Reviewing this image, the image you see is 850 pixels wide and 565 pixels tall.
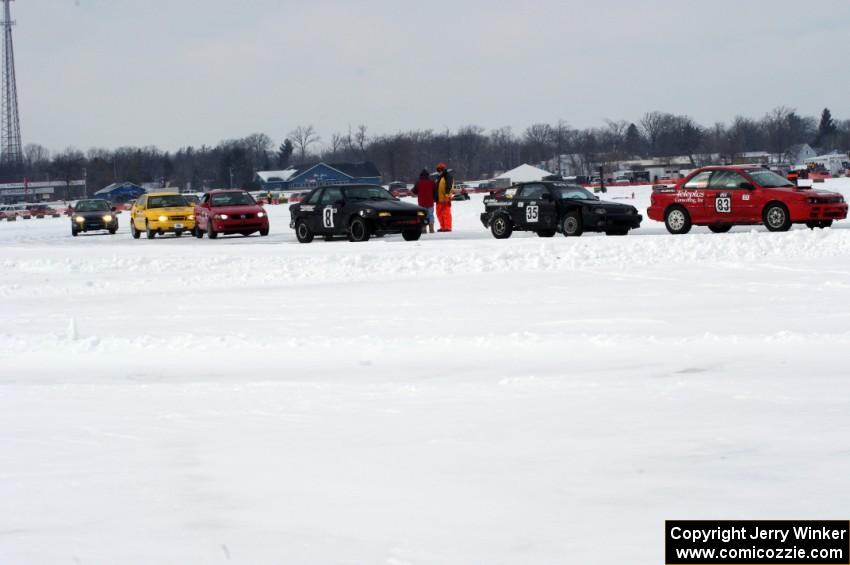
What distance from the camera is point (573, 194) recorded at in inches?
958

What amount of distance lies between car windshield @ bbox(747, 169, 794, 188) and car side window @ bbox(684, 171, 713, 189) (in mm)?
876

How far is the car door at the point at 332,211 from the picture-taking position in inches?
988

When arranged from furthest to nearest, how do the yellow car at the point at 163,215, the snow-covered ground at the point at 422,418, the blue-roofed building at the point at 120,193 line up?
1. the blue-roofed building at the point at 120,193
2. the yellow car at the point at 163,215
3. the snow-covered ground at the point at 422,418

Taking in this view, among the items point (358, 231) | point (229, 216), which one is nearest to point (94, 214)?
point (229, 216)

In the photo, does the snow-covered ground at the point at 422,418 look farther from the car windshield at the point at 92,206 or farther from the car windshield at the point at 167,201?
the car windshield at the point at 92,206

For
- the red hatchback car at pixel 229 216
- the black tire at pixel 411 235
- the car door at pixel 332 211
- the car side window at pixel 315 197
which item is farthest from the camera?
the red hatchback car at pixel 229 216

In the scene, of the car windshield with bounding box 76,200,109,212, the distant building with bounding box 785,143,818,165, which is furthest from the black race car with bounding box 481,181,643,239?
the distant building with bounding box 785,143,818,165

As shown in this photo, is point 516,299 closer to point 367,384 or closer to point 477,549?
point 367,384

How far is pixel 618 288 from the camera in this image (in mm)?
13734

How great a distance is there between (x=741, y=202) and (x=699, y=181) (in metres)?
1.10

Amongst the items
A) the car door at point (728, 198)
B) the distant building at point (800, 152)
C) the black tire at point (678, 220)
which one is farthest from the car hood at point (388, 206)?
the distant building at point (800, 152)

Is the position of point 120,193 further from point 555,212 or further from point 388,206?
point 555,212

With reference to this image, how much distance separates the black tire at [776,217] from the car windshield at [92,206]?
24.1 m

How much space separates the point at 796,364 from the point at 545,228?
15.5 metres
